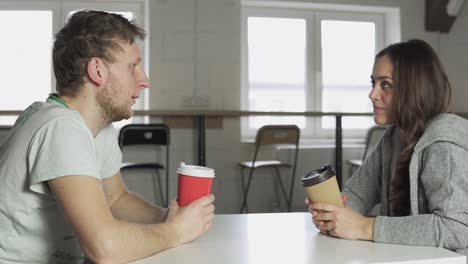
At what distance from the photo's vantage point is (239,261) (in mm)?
868

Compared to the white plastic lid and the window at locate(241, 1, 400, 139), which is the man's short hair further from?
the window at locate(241, 1, 400, 139)

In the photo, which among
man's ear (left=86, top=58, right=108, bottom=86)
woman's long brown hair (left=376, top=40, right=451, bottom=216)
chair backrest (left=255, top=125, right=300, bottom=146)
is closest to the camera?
man's ear (left=86, top=58, right=108, bottom=86)

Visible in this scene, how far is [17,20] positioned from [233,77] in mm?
2170

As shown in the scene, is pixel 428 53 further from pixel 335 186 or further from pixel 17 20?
pixel 17 20

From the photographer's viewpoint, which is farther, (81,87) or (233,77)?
(233,77)

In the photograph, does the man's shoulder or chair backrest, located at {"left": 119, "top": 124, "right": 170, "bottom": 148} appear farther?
chair backrest, located at {"left": 119, "top": 124, "right": 170, "bottom": 148}

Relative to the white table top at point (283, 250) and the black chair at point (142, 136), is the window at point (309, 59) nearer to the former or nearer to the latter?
the black chair at point (142, 136)

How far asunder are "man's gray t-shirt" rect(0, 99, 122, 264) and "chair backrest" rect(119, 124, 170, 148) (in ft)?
9.64

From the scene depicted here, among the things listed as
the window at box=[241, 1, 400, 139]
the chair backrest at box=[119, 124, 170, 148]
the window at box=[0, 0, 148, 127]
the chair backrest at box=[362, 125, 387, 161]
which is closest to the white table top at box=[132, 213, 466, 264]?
the chair backrest at box=[119, 124, 170, 148]

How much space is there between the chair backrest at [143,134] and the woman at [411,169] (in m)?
2.73

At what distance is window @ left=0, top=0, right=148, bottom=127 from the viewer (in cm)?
475

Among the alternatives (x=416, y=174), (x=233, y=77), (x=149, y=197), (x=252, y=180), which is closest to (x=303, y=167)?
(x=252, y=180)

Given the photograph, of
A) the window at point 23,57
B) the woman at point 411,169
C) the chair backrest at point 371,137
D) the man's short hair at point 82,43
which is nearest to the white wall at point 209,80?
the chair backrest at point 371,137

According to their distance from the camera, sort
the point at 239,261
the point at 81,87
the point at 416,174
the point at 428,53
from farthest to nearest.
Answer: the point at 428,53
the point at 416,174
the point at 81,87
the point at 239,261
